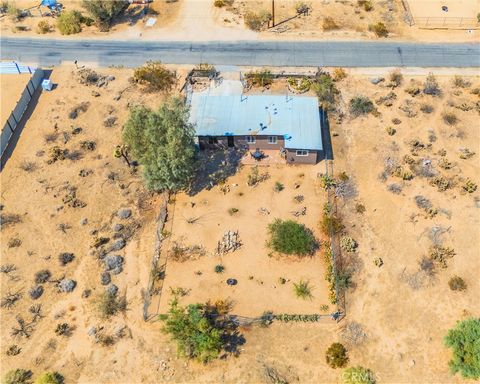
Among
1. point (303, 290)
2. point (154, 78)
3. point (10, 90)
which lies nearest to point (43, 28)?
point (10, 90)

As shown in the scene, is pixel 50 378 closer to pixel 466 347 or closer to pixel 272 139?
pixel 272 139

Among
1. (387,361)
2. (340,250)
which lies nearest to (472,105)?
(340,250)

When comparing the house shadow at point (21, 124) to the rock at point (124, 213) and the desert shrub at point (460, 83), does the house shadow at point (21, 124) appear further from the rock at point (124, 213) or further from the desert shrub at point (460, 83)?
the desert shrub at point (460, 83)

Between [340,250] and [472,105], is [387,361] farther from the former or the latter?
[472,105]

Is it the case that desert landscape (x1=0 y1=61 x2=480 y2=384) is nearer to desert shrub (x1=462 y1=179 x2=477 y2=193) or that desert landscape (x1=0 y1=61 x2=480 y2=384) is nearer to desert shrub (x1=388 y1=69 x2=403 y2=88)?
desert shrub (x1=462 y1=179 x2=477 y2=193)

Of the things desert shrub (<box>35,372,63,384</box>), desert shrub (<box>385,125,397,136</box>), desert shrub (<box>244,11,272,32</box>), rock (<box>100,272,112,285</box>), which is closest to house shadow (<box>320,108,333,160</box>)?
desert shrub (<box>385,125,397,136</box>)

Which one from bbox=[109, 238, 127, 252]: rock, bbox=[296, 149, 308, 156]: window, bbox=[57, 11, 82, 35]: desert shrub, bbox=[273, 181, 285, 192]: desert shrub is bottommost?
bbox=[109, 238, 127, 252]: rock
